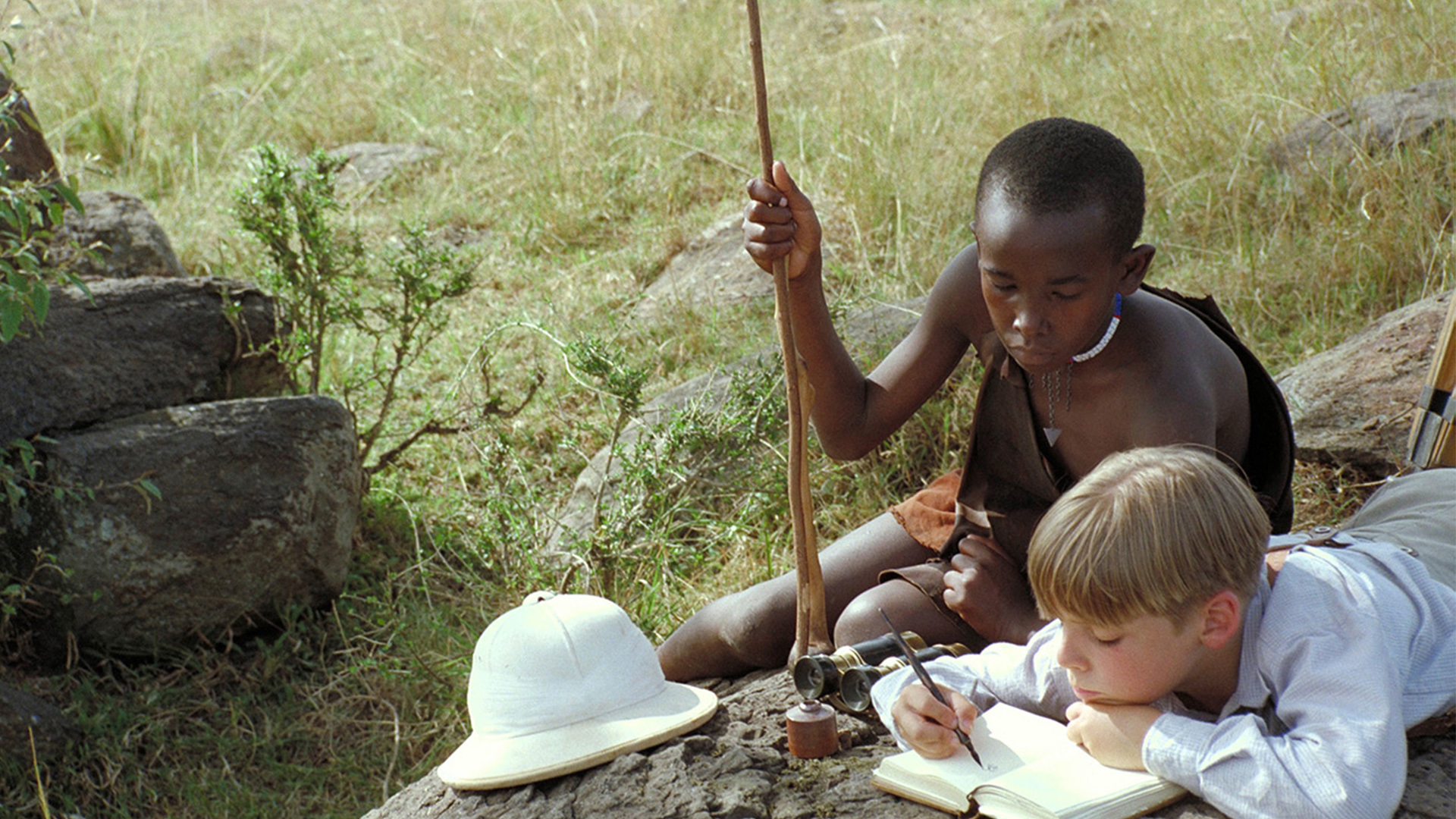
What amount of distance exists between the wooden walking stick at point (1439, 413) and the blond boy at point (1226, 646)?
0.75 meters

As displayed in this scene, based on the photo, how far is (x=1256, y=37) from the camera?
17.5 feet

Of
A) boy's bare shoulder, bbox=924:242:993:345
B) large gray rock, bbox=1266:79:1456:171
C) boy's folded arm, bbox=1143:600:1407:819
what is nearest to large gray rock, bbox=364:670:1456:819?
boy's folded arm, bbox=1143:600:1407:819

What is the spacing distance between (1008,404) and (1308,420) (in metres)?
1.31

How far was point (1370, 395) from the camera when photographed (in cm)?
326

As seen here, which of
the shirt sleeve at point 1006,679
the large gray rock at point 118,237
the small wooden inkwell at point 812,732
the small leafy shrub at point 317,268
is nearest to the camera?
the shirt sleeve at point 1006,679

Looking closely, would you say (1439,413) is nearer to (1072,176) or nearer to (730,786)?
(1072,176)

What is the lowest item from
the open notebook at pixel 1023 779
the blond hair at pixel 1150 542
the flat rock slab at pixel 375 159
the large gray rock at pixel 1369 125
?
the open notebook at pixel 1023 779

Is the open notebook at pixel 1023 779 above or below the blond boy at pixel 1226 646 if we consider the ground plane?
below

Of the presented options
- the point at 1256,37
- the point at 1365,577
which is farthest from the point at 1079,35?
the point at 1365,577

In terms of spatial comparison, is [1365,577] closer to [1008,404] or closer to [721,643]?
[1008,404]

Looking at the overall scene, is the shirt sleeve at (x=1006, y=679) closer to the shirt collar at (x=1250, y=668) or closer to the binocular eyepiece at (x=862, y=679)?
the binocular eyepiece at (x=862, y=679)

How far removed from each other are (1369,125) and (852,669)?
129 inches

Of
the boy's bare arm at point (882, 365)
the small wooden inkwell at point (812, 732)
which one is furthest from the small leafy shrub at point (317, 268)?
the small wooden inkwell at point (812, 732)

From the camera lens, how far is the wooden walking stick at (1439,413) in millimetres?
2521
